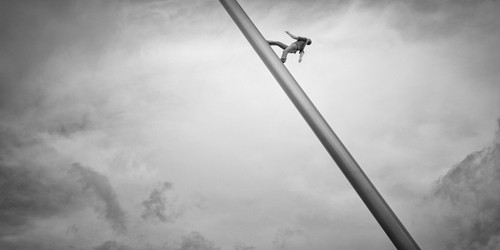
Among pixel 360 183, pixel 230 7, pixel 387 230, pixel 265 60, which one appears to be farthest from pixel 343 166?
pixel 230 7

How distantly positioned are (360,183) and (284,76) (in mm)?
1325

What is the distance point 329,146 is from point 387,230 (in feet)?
3.08

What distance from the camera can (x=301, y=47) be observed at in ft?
12.7

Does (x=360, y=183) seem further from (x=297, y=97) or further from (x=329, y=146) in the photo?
(x=297, y=97)

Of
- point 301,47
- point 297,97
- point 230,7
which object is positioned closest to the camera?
point 297,97

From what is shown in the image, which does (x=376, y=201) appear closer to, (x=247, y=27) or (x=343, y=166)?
(x=343, y=166)

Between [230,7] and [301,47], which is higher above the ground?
[230,7]

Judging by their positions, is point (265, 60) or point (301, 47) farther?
point (301, 47)

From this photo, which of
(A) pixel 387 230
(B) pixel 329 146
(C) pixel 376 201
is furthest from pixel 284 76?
(A) pixel 387 230

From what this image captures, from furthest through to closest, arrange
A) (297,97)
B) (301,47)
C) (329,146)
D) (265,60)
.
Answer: (301,47)
(265,60)
(297,97)
(329,146)

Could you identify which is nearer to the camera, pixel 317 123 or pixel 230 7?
pixel 317 123

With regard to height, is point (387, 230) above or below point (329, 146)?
below

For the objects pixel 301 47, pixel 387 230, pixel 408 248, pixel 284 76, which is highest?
pixel 301 47

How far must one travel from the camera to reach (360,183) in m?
2.53
